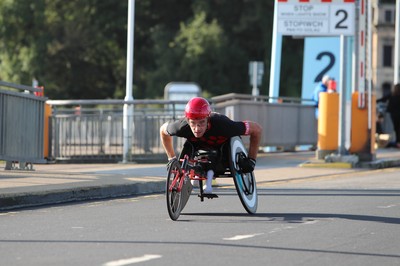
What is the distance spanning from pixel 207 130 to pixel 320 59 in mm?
22745

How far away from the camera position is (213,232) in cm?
1177

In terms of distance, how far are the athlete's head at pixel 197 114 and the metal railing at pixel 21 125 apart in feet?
22.1

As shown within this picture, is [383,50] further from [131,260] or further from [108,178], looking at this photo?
[131,260]

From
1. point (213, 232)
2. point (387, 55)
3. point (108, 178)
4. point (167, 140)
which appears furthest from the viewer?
point (387, 55)

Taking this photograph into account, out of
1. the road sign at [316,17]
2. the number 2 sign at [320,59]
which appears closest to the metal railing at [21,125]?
the road sign at [316,17]

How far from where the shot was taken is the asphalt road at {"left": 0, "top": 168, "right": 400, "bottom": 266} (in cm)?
980

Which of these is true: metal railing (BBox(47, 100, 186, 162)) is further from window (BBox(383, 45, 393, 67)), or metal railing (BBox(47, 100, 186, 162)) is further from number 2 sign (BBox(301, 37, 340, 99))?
window (BBox(383, 45, 393, 67))

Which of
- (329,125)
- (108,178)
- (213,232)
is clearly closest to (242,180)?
(213,232)

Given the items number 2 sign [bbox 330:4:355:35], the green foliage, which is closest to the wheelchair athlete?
number 2 sign [bbox 330:4:355:35]

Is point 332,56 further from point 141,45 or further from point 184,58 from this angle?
point 141,45

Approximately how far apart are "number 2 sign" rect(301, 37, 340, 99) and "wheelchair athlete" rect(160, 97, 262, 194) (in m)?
21.9

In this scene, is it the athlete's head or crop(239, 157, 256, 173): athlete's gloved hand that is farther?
crop(239, 157, 256, 173): athlete's gloved hand

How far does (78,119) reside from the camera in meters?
26.5

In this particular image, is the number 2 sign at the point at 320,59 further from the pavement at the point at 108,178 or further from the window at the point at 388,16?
the window at the point at 388,16
